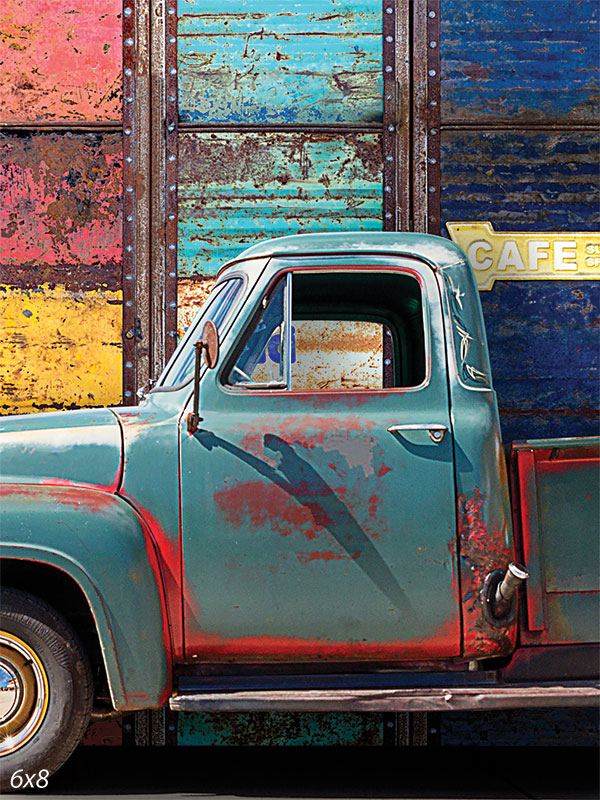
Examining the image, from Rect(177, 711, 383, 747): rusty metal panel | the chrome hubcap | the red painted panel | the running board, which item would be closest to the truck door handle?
the running board

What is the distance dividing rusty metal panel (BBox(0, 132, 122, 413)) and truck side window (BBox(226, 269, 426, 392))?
3.91ft

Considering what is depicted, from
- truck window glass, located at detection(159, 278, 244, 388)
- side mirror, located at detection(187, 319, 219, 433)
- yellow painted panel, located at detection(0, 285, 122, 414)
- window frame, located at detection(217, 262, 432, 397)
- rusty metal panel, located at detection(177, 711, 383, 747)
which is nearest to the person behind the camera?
side mirror, located at detection(187, 319, 219, 433)

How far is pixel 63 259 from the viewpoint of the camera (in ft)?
16.4

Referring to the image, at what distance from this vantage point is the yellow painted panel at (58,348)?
194 inches

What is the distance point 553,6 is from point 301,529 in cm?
389

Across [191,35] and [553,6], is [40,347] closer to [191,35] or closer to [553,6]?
[191,35]

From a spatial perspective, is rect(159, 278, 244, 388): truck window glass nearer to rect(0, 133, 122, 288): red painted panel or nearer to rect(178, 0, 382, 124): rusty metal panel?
rect(0, 133, 122, 288): red painted panel

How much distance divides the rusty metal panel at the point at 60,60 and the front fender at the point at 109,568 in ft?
9.79

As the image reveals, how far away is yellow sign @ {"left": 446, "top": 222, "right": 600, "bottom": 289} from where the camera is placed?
4.96 metres

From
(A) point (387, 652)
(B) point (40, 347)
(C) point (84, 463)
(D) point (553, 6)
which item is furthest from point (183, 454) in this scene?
(D) point (553, 6)

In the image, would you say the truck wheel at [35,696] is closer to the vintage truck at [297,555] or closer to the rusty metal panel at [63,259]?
the vintage truck at [297,555]

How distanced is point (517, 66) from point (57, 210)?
2971mm

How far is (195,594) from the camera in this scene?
307cm

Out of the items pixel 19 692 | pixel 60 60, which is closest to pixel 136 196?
pixel 60 60
